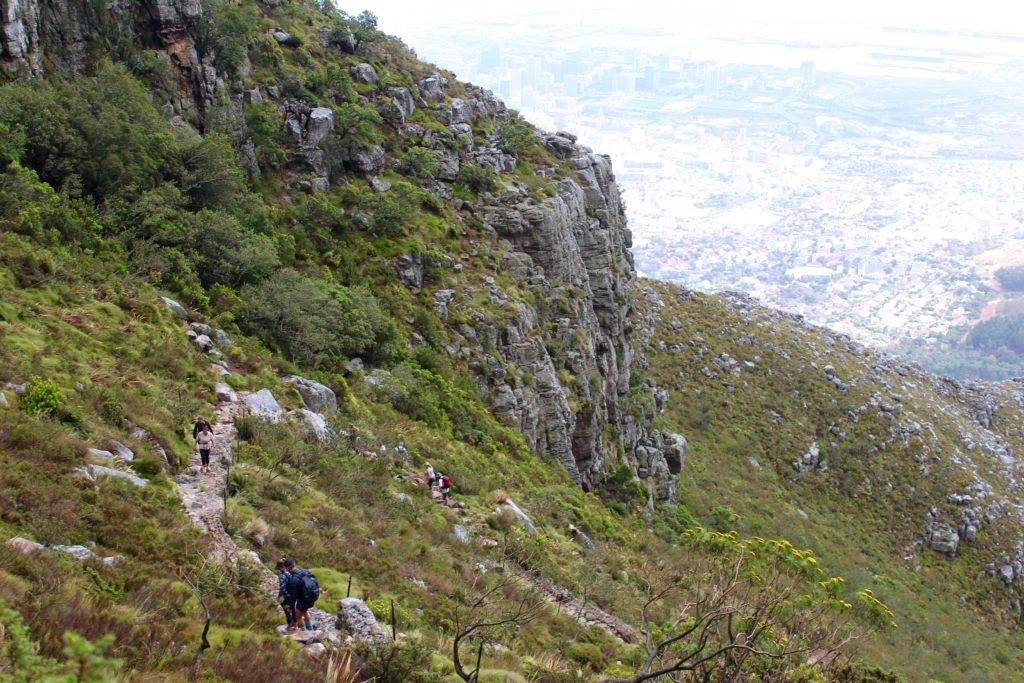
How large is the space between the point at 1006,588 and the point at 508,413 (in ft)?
106

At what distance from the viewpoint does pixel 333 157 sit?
2698 centimetres

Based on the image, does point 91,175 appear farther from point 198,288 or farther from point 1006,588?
point 1006,588

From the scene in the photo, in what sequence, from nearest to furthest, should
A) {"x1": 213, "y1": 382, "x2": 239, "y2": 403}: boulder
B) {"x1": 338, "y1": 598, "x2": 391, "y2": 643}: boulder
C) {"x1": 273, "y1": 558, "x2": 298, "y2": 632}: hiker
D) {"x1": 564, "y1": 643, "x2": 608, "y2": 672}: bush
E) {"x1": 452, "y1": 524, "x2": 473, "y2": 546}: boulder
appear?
{"x1": 273, "y1": 558, "x2": 298, "y2": 632}: hiker, {"x1": 338, "y1": 598, "x2": 391, "y2": 643}: boulder, {"x1": 564, "y1": 643, "x2": 608, "y2": 672}: bush, {"x1": 452, "y1": 524, "x2": 473, "y2": 546}: boulder, {"x1": 213, "y1": 382, "x2": 239, "y2": 403}: boulder

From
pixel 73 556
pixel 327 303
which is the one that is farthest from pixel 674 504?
pixel 73 556

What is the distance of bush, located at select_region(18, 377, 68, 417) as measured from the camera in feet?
34.4

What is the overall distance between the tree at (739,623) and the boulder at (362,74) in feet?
79.4

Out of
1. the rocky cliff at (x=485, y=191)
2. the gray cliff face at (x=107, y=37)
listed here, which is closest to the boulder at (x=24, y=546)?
the rocky cliff at (x=485, y=191)

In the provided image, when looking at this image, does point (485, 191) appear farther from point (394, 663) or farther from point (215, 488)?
point (394, 663)

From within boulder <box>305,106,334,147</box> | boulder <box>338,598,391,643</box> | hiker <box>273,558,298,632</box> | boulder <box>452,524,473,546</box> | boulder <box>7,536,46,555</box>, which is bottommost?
boulder <box>452,524,473,546</box>

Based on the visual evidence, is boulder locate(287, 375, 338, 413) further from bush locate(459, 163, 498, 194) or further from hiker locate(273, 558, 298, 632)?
bush locate(459, 163, 498, 194)

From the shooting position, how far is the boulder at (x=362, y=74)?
31266mm

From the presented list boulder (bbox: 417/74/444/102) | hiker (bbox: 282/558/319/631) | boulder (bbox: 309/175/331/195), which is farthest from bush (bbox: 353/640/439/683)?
boulder (bbox: 417/74/444/102)

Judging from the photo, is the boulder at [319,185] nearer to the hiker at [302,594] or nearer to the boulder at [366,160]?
the boulder at [366,160]

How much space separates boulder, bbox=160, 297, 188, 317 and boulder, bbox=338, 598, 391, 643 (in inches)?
412
